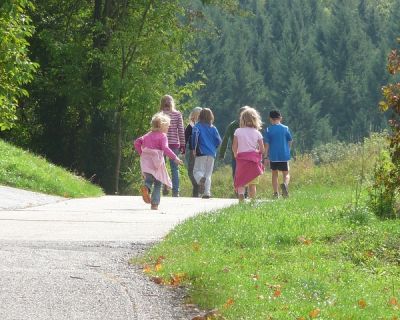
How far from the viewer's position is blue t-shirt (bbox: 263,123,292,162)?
21469 millimetres

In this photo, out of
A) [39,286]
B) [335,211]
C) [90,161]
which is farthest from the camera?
[90,161]

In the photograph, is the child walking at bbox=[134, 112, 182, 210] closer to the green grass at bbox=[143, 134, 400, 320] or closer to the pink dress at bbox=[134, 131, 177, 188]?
the pink dress at bbox=[134, 131, 177, 188]

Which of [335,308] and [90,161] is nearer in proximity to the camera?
[335,308]

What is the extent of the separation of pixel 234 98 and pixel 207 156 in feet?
372

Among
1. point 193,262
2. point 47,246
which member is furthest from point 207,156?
point 193,262

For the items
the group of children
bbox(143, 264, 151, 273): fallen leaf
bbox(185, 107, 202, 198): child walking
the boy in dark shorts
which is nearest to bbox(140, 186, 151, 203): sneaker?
the group of children

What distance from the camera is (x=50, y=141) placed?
35.8 meters

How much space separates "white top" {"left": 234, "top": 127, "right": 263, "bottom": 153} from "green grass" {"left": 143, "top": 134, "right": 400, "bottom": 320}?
10.1 feet

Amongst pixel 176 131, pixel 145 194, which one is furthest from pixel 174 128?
pixel 145 194

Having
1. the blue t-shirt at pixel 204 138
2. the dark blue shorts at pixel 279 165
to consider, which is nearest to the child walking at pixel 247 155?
the dark blue shorts at pixel 279 165

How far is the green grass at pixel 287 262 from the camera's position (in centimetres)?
817

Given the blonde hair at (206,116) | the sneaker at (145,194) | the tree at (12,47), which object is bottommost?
the sneaker at (145,194)

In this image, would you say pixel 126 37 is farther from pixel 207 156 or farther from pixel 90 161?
pixel 207 156

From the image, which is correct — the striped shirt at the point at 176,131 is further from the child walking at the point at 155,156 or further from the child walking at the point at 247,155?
the child walking at the point at 247,155
